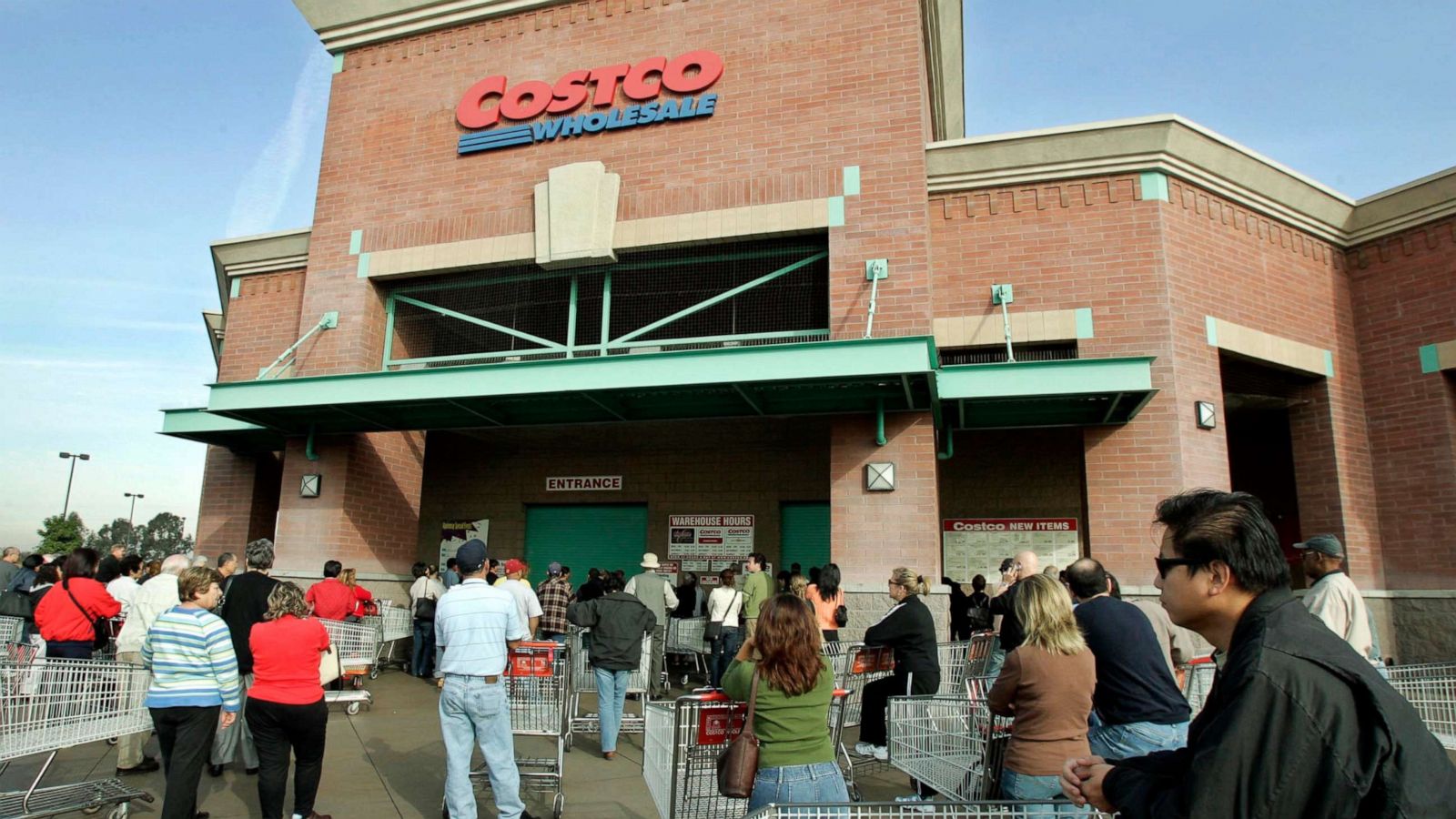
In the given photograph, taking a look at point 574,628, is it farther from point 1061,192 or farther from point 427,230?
point 1061,192

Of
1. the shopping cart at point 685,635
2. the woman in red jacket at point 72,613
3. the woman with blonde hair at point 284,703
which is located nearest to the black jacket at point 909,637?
the woman with blonde hair at point 284,703

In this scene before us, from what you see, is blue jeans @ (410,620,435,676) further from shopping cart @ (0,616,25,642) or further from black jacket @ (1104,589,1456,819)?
black jacket @ (1104,589,1456,819)

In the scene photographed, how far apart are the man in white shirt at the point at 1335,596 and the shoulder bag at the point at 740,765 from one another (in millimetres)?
4271

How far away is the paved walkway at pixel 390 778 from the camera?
6.73 metres

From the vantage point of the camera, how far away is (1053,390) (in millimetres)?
11336

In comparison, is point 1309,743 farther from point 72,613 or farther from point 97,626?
point 97,626

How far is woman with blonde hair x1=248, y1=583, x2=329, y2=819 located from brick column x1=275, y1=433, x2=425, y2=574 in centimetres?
881

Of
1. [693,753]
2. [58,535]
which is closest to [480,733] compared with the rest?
[693,753]

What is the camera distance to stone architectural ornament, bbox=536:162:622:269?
13.7 meters

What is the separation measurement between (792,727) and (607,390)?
773cm

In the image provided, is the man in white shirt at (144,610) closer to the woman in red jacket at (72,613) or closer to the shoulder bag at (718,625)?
the woman in red jacket at (72,613)

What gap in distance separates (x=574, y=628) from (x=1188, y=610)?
951 cm

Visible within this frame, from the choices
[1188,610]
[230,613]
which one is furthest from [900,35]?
[1188,610]

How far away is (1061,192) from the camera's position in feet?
44.1
